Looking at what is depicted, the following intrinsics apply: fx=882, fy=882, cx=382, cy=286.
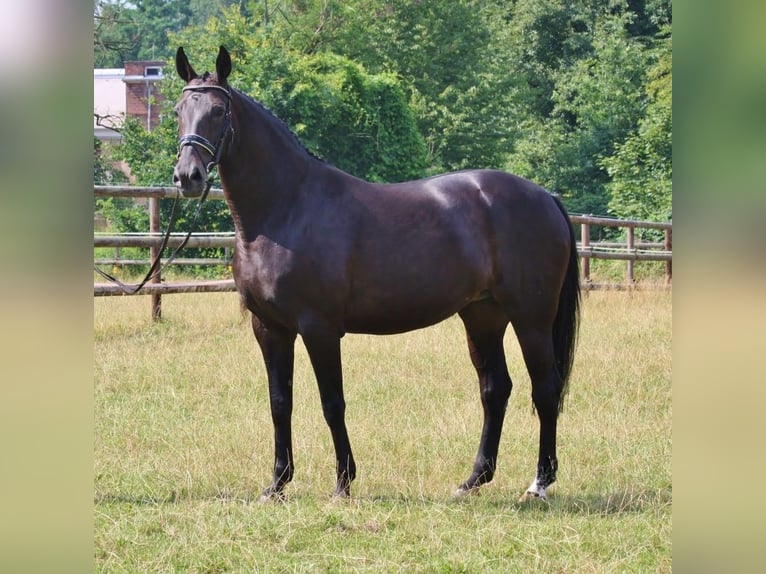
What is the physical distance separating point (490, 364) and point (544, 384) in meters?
0.36

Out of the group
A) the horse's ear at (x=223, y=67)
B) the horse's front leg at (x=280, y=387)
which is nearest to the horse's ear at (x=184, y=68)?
the horse's ear at (x=223, y=67)

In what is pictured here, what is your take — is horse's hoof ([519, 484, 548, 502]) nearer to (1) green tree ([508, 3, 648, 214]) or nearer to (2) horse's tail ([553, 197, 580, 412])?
(2) horse's tail ([553, 197, 580, 412])

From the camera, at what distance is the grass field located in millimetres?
3691

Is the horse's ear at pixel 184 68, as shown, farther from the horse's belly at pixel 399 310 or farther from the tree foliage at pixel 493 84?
the tree foliage at pixel 493 84

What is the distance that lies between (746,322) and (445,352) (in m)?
7.69

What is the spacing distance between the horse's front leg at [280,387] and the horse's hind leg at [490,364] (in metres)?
1.08

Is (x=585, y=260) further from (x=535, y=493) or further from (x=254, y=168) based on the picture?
(x=254, y=168)

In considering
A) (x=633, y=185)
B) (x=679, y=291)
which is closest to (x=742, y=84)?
(x=679, y=291)

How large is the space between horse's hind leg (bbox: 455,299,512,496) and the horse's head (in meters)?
1.78

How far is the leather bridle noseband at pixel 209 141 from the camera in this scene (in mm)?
4117

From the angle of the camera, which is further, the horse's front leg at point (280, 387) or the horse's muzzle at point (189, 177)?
the horse's front leg at point (280, 387)

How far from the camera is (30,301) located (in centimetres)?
90

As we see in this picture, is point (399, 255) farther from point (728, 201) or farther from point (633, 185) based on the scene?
point (633, 185)

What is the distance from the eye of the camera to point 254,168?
4.50 m
